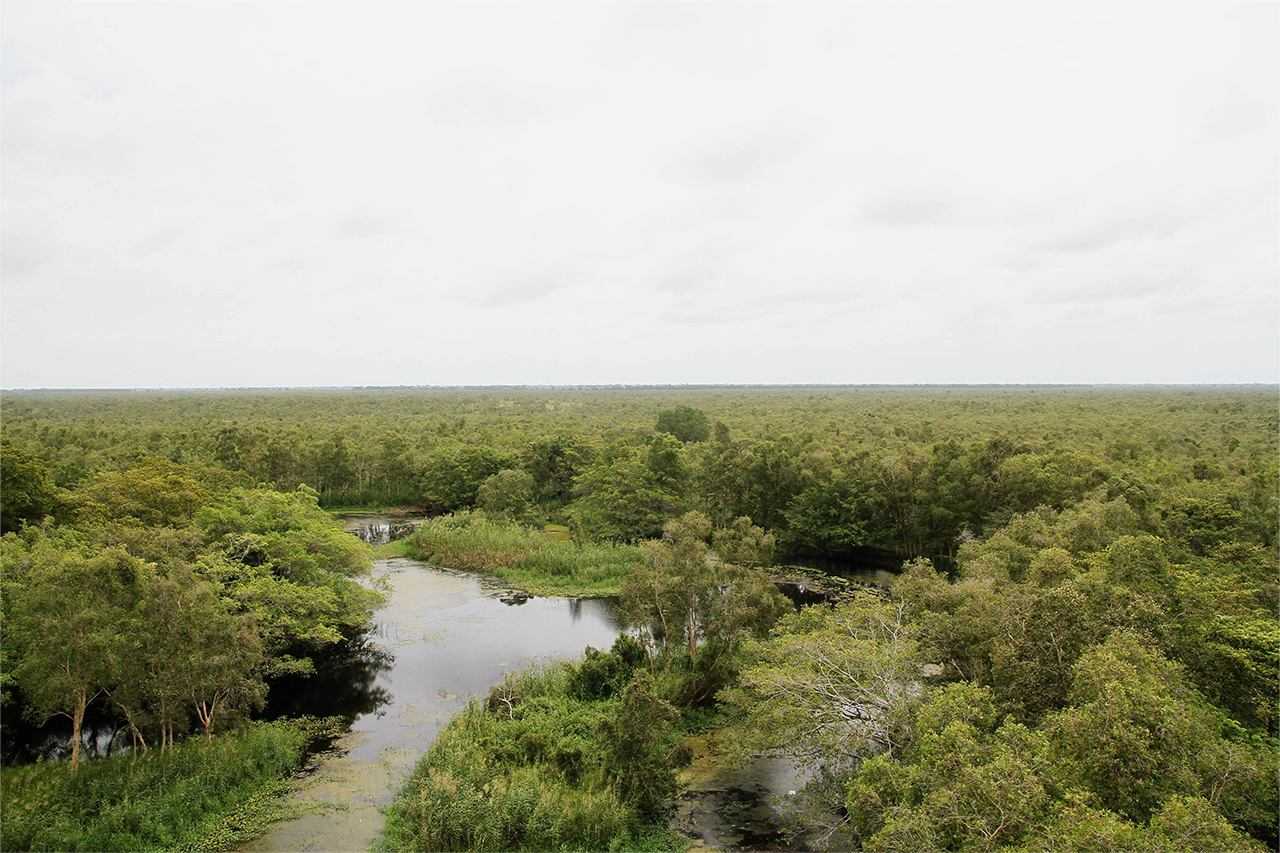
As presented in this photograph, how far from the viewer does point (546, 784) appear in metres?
16.5

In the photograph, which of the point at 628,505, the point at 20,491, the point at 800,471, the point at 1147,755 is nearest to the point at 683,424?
the point at 800,471

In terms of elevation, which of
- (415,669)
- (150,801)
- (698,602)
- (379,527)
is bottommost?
(415,669)

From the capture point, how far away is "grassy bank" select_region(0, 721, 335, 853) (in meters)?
13.6

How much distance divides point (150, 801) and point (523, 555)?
2567 cm

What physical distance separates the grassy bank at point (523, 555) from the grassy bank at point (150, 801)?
64.9 feet

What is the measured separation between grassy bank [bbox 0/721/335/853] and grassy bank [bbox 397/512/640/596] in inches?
779

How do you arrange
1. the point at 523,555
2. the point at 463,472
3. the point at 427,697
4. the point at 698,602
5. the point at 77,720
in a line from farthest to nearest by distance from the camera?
1. the point at 463,472
2. the point at 523,555
3. the point at 427,697
4. the point at 698,602
5. the point at 77,720

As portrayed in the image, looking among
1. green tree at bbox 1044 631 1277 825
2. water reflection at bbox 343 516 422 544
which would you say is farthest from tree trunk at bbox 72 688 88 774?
water reflection at bbox 343 516 422 544

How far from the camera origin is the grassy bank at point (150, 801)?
44.5 ft

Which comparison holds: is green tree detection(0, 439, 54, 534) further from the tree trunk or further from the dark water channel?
the tree trunk

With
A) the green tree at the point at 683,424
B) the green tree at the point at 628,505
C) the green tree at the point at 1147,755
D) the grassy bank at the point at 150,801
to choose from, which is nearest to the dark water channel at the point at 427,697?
the grassy bank at the point at 150,801

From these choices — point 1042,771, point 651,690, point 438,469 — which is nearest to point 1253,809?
point 1042,771

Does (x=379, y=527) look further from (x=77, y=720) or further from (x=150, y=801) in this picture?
(x=150, y=801)

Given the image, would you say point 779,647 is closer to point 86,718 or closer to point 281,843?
point 281,843
